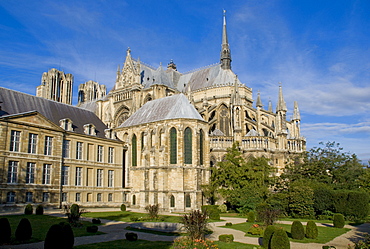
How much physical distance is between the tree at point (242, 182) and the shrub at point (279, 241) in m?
20.3

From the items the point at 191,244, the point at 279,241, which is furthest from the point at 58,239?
the point at 279,241

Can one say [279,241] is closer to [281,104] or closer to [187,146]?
[187,146]

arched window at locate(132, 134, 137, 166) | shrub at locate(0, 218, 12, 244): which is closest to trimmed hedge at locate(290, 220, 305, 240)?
shrub at locate(0, 218, 12, 244)

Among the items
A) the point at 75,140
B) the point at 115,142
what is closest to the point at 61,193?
the point at 75,140

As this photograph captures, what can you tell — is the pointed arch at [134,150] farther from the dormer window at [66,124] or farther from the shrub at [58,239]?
the shrub at [58,239]

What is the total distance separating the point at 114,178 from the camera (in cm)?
4444

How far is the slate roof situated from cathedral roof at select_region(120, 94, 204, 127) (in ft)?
18.0

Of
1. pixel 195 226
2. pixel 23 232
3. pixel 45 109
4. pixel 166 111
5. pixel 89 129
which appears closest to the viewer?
pixel 195 226

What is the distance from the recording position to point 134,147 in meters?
47.2

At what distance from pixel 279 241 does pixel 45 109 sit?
33.2 metres

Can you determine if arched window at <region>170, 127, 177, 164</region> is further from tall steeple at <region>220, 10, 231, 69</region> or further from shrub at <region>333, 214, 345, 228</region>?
tall steeple at <region>220, 10, 231, 69</region>

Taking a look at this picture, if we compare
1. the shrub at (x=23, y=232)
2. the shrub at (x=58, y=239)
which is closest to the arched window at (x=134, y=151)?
the shrub at (x=23, y=232)

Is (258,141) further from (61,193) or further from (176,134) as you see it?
(61,193)

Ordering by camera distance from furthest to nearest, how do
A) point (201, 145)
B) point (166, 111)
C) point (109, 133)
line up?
point (109, 133), point (166, 111), point (201, 145)
